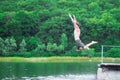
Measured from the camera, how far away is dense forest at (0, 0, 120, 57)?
3543 inches

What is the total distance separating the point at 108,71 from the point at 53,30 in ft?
246

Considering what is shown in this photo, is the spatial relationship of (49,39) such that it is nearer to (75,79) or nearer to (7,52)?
(7,52)

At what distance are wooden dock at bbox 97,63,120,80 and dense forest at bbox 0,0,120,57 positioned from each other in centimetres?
5911

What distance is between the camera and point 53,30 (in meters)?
101

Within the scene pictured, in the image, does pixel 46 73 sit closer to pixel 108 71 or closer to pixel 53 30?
pixel 108 71

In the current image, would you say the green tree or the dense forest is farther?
the green tree

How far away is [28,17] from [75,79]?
235 feet

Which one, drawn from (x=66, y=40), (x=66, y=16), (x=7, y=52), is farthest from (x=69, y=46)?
(x=7, y=52)

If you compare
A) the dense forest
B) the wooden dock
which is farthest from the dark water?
the dense forest

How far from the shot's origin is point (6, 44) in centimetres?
8981

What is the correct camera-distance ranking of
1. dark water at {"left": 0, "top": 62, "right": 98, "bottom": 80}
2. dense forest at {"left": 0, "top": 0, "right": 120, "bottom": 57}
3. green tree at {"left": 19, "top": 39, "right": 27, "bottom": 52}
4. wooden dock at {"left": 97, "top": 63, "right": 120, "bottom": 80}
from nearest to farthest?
wooden dock at {"left": 97, "top": 63, "right": 120, "bottom": 80} < dark water at {"left": 0, "top": 62, "right": 98, "bottom": 80} < dense forest at {"left": 0, "top": 0, "right": 120, "bottom": 57} < green tree at {"left": 19, "top": 39, "right": 27, "bottom": 52}

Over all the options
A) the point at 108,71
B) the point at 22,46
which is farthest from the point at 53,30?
the point at 108,71

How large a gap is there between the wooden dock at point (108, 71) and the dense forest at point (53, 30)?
194 ft

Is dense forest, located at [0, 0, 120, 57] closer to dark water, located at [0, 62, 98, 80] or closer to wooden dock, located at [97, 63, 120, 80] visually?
dark water, located at [0, 62, 98, 80]
